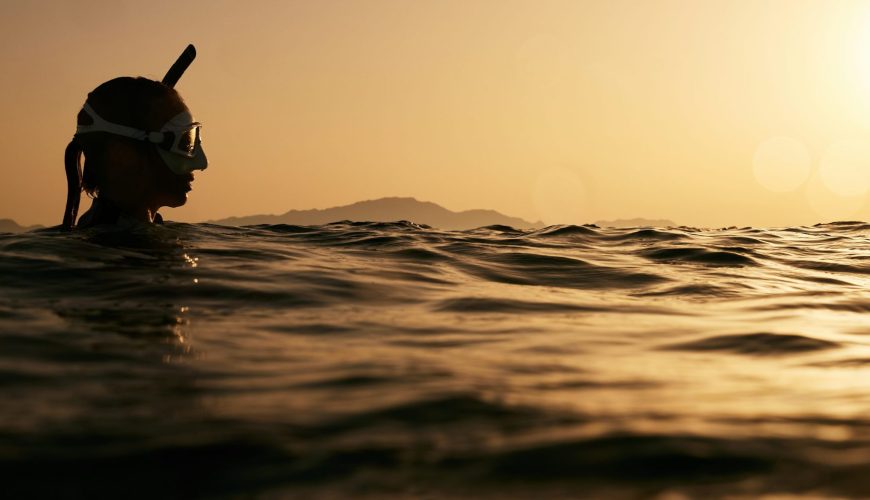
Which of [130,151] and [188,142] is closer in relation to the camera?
[130,151]

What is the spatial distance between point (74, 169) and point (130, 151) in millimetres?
502

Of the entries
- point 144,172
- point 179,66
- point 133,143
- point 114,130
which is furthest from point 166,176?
point 179,66

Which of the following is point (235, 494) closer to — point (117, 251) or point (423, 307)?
point (423, 307)

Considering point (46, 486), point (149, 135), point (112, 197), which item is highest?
point (149, 135)

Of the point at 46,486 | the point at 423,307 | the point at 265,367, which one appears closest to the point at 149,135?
the point at 423,307

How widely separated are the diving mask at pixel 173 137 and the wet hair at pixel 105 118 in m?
0.04

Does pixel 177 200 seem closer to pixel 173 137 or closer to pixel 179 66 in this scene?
pixel 173 137

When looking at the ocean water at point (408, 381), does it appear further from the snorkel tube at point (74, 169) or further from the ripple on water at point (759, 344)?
the snorkel tube at point (74, 169)

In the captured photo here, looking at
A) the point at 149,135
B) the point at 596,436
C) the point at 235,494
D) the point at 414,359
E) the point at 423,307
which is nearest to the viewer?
the point at 235,494

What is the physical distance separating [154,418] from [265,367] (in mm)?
885

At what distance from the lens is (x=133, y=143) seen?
770cm

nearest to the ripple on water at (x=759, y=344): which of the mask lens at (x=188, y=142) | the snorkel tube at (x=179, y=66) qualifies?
the mask lens at (x=188, y=142)

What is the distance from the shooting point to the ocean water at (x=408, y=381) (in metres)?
2.32

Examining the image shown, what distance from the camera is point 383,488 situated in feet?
7.29
